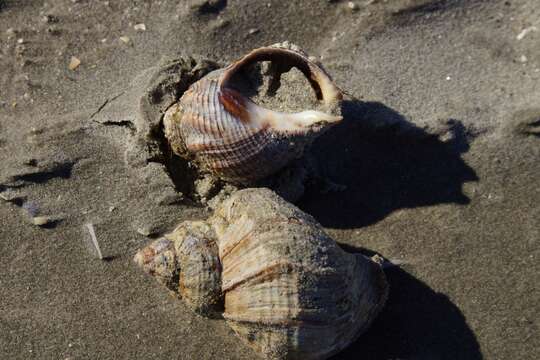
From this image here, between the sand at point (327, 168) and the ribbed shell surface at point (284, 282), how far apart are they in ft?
1.79

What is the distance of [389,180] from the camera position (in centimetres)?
411

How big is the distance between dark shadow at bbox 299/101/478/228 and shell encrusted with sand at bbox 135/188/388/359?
0.59 m

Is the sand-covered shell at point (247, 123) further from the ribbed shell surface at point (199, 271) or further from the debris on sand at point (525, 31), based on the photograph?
the debris on sand at point (525, 31)

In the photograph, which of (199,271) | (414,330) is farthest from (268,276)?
(414,330)

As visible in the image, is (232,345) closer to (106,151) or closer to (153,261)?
(153,261)

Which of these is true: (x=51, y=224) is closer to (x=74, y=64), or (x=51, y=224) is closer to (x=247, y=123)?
(x=74, y=64)

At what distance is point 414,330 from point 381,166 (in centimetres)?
115

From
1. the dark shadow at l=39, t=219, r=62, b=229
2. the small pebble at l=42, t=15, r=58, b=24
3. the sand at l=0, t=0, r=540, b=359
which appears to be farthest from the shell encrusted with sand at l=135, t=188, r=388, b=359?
the small pebble at l=42, t=15, r=58, b=24

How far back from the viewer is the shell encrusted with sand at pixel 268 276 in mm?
3318

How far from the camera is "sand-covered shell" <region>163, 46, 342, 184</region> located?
3633 millimetres

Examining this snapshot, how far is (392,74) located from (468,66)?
0.56 metres

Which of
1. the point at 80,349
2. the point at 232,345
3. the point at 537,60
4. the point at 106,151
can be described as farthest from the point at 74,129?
the point at 537,60

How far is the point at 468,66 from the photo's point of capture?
4.19 metres

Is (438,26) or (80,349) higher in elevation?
(438,26)
